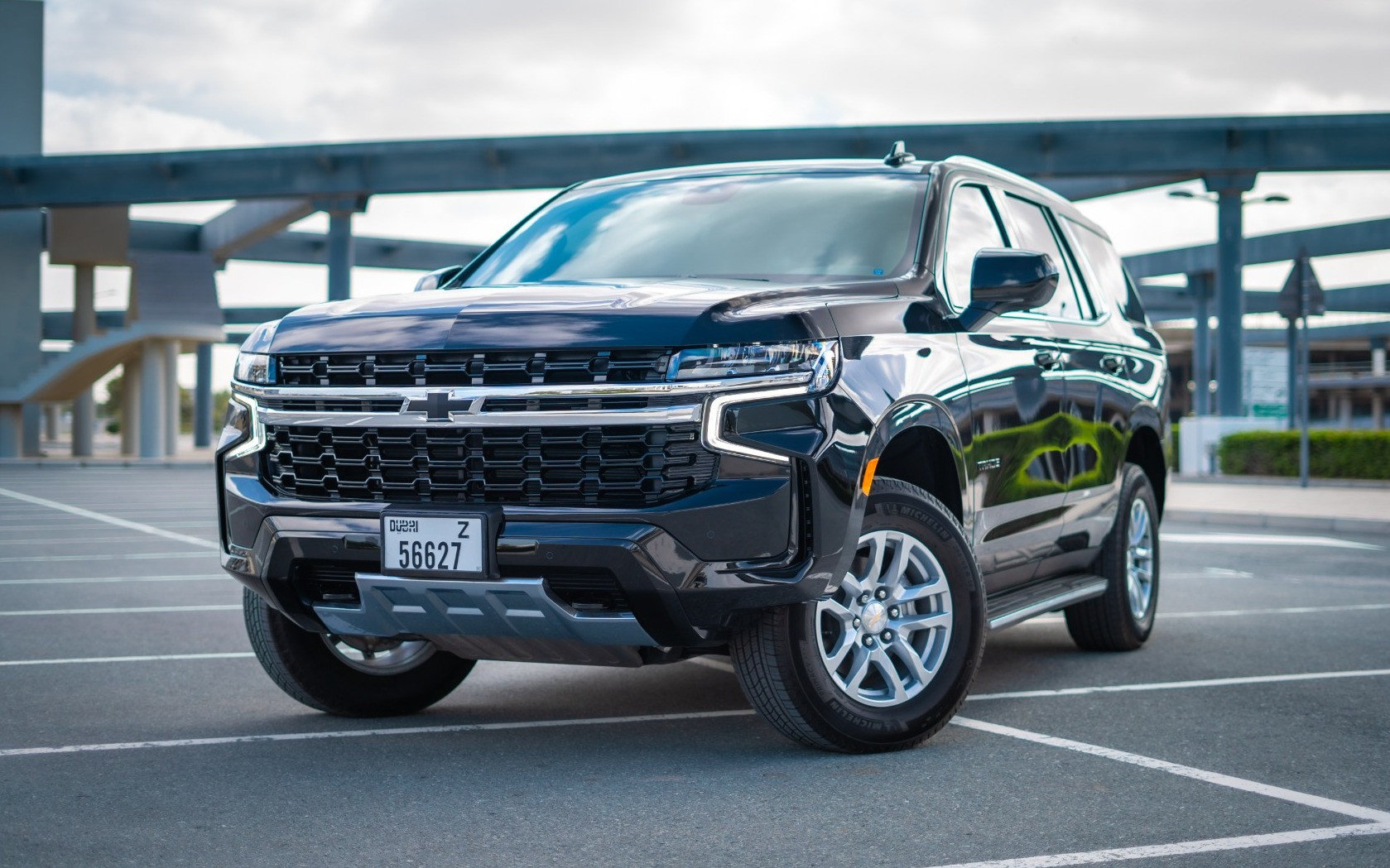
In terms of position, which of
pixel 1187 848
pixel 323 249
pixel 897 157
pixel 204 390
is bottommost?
pixel 1187 848

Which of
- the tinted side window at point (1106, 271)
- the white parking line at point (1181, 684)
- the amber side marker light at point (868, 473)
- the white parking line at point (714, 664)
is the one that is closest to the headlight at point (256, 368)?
the amber side marker light at point (868, 473)

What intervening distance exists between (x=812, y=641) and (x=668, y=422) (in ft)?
2.72

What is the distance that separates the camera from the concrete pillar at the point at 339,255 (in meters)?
34.9

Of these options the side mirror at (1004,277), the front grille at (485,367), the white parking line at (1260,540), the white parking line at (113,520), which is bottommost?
the white parking line at (1260,540)

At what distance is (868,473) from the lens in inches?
180

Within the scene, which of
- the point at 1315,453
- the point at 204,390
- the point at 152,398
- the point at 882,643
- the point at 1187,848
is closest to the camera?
the point at 1187,848

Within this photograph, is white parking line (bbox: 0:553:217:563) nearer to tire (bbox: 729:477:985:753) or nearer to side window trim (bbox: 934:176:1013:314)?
side window trim (bbox: 934:176:1013:314)

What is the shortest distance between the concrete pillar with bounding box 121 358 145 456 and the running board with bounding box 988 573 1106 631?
44485mm

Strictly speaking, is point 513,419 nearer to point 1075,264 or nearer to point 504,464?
point 504,464

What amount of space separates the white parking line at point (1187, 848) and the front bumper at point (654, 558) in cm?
102

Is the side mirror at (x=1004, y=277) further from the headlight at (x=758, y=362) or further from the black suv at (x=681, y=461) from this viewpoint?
the headlight at (x=758, y=362)

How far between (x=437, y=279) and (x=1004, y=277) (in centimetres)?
219

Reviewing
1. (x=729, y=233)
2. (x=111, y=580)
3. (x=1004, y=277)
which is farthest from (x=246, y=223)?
(x=1004, y=277)

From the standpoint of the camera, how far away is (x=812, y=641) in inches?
179
